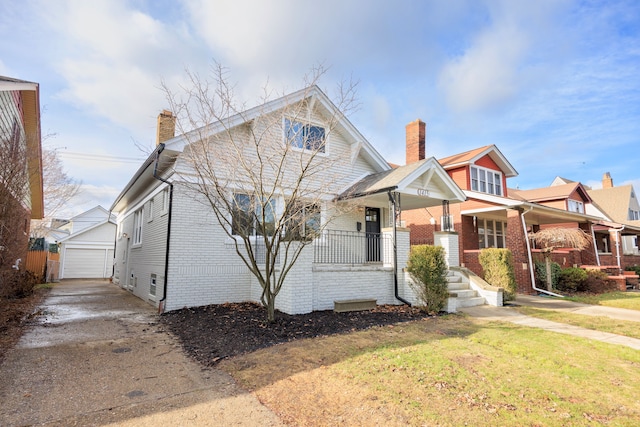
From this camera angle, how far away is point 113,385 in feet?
14.3

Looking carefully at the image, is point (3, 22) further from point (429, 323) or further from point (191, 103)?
point (429, 323)

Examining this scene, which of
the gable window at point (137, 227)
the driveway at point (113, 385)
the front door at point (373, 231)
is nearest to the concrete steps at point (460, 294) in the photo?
the front door at point (373, 231)

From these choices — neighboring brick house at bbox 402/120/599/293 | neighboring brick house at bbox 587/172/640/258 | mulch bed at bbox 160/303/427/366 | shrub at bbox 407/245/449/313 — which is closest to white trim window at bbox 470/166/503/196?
neighboring brick house at bbox 402/120/599/293

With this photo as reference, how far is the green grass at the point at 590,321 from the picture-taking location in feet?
24.2

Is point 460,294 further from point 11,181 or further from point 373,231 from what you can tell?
point 11,181

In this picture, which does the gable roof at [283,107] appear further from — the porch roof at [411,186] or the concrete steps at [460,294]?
the concrete steps at [460,294]

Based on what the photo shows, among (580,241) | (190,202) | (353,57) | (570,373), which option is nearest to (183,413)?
(570,373)

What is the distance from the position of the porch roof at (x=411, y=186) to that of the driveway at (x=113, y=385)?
6.89 metres

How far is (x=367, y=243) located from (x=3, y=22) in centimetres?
1217

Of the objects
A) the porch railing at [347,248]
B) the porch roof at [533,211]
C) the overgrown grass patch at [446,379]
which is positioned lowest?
the overgrown grass patch at [446,379]

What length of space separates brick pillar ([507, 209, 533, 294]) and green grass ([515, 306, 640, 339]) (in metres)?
4.38

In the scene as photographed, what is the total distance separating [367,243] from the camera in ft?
43.4

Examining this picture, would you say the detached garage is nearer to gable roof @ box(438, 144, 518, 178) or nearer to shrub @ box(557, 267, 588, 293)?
gable roof @ box(438, 144, 518, 178)

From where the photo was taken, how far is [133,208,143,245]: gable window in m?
14.2
